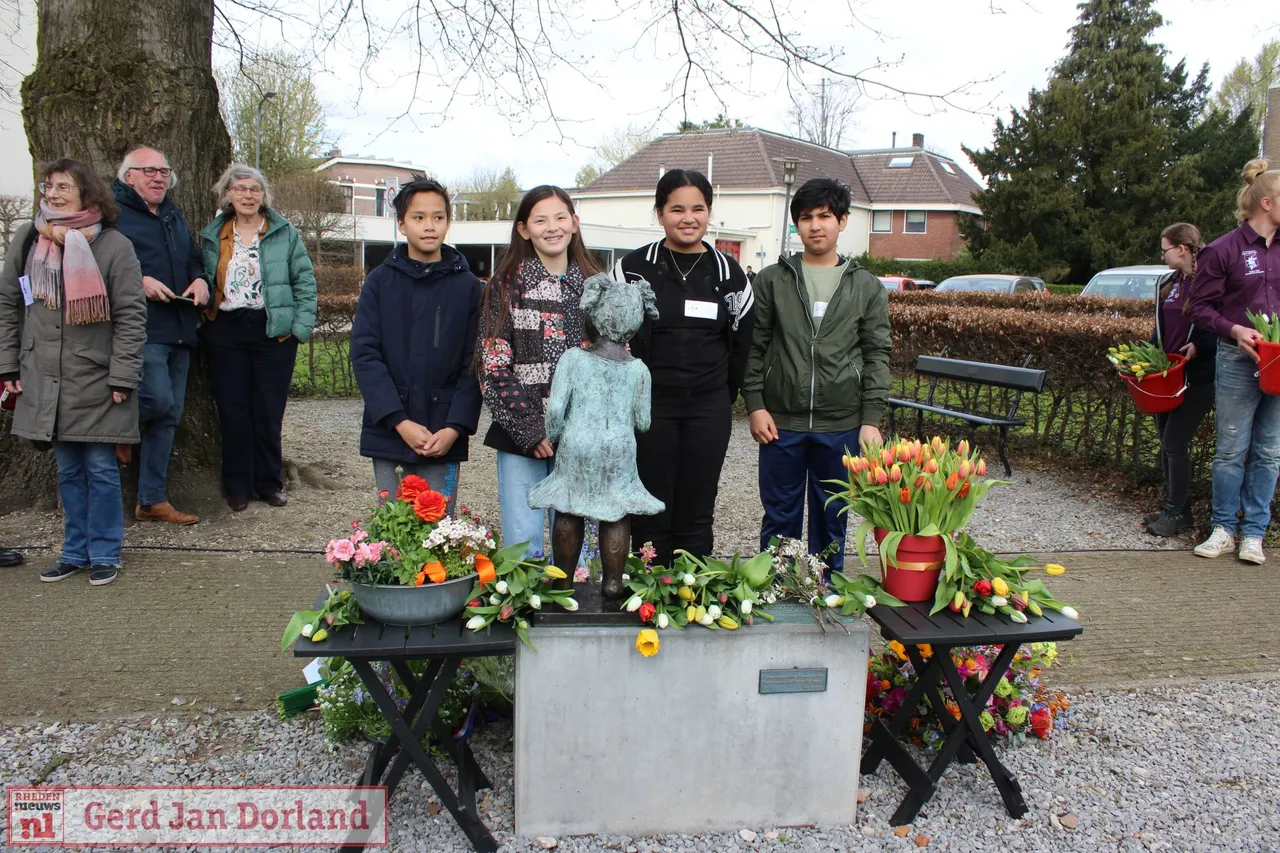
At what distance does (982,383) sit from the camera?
834cm

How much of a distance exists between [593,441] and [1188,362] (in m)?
4.53

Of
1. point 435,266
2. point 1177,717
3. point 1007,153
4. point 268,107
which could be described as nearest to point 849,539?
point 1177,717

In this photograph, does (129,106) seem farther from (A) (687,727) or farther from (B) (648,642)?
(A) (687,727)

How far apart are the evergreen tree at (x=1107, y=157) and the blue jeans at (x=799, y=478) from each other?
1162 inches

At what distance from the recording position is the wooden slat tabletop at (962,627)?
2760 millimetres

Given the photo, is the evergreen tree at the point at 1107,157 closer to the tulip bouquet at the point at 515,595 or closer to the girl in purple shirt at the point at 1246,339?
the girl in purple shirt at the point at 1246,339

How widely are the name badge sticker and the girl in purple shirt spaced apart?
10.5 ft

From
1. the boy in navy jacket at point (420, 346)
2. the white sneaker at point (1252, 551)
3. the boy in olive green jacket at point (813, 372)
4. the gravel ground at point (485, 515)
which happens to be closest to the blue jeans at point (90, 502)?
the gravel ground at point (485, 515)

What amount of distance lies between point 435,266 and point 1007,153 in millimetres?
32414

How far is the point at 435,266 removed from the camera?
3688 mm

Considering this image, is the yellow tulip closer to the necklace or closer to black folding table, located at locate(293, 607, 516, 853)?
black folding table, located at locate(293, 607, 516, 853)

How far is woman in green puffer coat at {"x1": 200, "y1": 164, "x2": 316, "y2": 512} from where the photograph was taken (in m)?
5.43

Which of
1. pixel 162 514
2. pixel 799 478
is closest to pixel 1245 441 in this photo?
pixel 799 478

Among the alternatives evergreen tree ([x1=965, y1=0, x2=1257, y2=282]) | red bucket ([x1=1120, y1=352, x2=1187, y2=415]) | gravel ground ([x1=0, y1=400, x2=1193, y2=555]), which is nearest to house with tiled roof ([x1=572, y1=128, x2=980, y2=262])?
evergreen tree ([x1=965, y1=0, x2=1257, y2=282])
